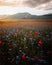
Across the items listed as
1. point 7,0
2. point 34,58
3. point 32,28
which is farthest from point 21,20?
point 34,58

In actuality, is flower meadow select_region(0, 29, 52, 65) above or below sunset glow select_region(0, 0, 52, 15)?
below

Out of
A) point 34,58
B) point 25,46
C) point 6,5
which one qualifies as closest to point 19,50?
point 25,46

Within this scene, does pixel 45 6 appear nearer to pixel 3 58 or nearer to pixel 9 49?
pixel 9 49

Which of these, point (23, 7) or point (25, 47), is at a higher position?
point (23, 7)

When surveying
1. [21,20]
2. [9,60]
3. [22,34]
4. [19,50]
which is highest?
[21,20]

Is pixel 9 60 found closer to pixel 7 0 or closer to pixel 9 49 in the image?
pixel 9 49

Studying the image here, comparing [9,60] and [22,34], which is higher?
[22,34]

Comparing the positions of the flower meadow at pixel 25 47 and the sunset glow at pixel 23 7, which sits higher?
the sunset glow at pixel 23 7
